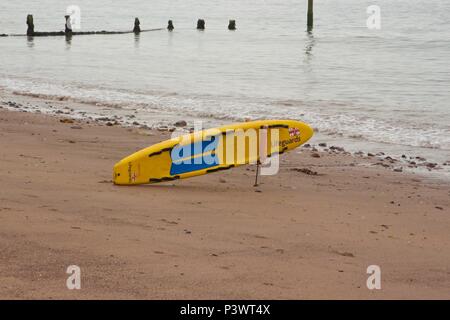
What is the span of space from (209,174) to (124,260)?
3.88 meters

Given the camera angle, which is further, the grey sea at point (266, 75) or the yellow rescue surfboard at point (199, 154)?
the grey sea at point (266, 75)

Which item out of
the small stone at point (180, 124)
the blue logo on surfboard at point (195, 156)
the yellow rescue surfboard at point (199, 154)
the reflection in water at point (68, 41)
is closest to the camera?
the yellow rescue surfboard at point (199, 154)

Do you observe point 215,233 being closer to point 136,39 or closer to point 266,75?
point 266,75

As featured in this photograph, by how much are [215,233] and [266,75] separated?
19.0m

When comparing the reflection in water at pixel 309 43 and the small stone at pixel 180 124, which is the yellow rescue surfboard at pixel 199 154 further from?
the reflection in water at pixel 309 43

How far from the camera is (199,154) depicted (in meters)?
8.37

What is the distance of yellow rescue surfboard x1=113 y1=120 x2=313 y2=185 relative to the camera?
26.9ft

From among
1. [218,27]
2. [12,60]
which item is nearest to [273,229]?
[12,60]

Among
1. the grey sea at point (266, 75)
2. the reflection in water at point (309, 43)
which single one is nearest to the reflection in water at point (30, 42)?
the grey sea at point (266, 75)

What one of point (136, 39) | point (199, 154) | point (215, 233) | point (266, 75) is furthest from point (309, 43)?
point (215, 233)

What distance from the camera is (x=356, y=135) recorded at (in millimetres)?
13875

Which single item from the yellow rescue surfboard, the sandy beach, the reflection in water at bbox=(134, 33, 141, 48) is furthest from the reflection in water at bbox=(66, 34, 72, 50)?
the yellow rescue surfboard

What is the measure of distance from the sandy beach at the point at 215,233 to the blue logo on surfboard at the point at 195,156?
202 mm

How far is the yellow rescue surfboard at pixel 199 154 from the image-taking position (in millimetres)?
8188
